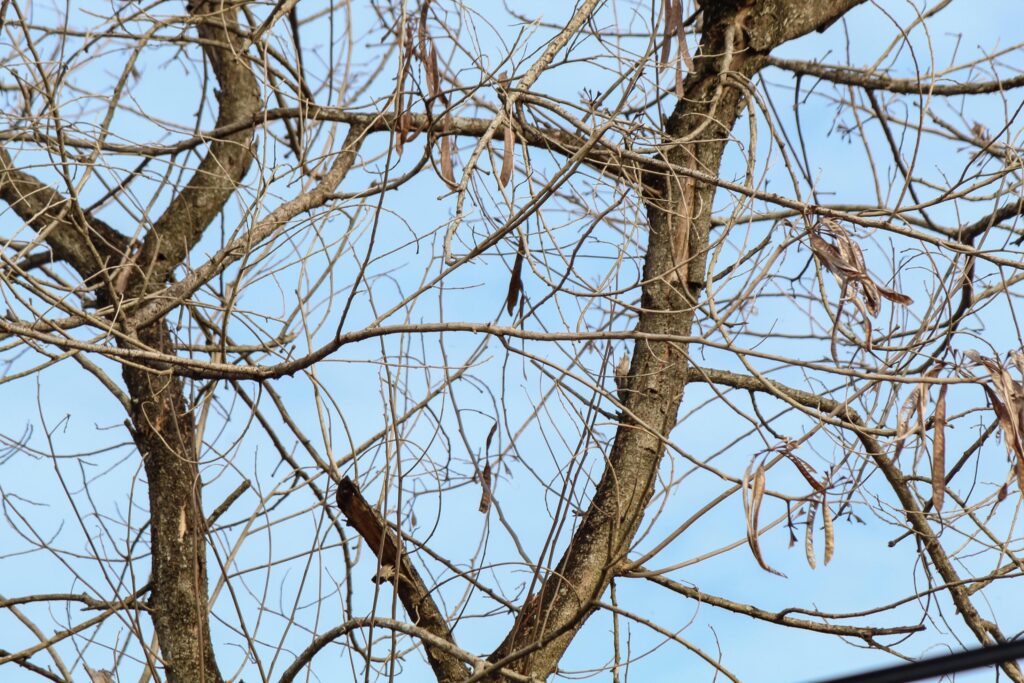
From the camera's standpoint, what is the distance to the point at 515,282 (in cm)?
213

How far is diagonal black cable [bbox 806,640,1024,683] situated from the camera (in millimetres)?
913

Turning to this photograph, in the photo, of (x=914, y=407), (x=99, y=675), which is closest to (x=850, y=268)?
(x=914, y=407)

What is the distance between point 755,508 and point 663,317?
117 centimetres

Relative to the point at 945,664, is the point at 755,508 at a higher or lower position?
higher

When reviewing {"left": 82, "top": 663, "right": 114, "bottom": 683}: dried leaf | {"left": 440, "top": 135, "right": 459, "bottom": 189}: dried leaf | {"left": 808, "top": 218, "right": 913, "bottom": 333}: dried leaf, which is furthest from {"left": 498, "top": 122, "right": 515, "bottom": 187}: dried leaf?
{"left": 82, "top": 663, "right": 114, "bottom": 683}: dried leaf

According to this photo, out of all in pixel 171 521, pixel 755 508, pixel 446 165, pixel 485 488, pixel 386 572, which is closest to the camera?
pixel 755 508

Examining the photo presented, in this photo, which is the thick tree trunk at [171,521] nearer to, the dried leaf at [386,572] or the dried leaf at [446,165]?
the dried leaf at [386,572]

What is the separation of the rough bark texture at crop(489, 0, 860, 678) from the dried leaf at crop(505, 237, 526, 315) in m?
0.41

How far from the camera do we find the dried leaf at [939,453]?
1776 millimetres

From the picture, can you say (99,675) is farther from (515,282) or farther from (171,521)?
(515,282)

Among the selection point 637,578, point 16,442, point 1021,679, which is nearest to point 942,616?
point 1021,679

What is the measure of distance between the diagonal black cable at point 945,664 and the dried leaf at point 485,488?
1487 mm

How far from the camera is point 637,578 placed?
2570mm

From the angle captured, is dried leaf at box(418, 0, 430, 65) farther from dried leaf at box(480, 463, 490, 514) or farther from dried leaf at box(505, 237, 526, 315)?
dried leaf at box(480, 463, 490, 514)
